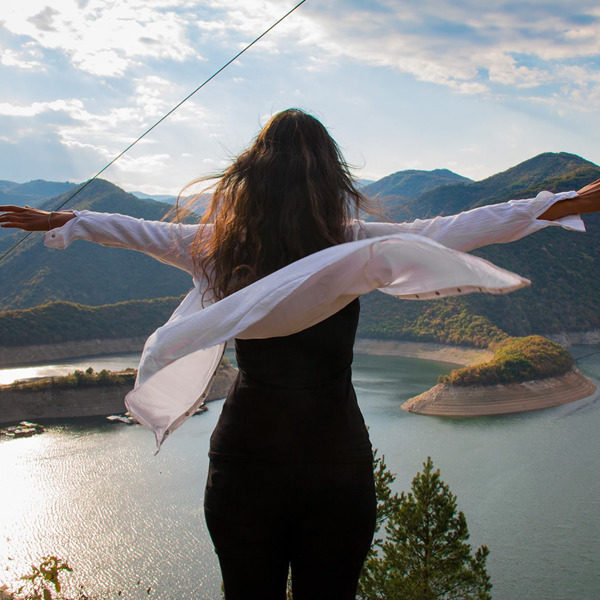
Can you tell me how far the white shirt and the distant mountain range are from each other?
1186 inches

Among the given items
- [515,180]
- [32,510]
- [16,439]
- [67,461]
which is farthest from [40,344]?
[515,180]

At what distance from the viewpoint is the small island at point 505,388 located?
23.0m

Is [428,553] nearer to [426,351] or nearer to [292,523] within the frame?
[292,523]

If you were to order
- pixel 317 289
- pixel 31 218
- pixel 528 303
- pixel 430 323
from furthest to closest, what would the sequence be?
1. pixel 528 303
2. pixel 430 323
3. pixel 31 218
4. pixel 317 289

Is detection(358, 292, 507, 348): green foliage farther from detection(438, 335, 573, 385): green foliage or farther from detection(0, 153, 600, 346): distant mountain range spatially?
detection(438, 335, 573, 385): green foliage

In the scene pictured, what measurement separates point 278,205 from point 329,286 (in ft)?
0.62

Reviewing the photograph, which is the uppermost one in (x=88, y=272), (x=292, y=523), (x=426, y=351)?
(x=292, y=523)

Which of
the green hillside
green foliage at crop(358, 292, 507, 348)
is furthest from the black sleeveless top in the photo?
the green hillside

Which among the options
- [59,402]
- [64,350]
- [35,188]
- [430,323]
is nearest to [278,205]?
[59,402]

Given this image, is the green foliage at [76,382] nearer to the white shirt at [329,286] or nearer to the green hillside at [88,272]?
the green hillside at [88,272]

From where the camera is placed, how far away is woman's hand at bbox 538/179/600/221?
81 cm

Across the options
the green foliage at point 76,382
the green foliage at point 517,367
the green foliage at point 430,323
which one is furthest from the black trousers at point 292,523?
the green foliage at point 430,323

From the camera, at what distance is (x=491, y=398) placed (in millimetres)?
23438

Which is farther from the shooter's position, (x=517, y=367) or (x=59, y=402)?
(x=517, y=367)
